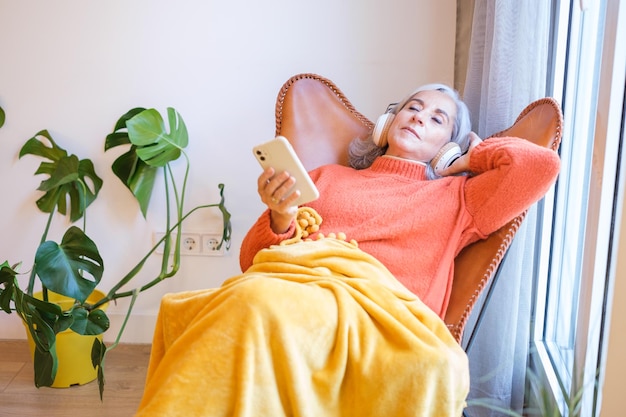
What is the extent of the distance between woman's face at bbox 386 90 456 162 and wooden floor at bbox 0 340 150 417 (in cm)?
114

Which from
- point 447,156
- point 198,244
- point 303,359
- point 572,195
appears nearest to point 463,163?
point 447,156

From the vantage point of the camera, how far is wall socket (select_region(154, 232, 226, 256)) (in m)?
2.52

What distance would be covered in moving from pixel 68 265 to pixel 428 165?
1024mm

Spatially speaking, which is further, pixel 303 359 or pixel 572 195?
pixel 572 195

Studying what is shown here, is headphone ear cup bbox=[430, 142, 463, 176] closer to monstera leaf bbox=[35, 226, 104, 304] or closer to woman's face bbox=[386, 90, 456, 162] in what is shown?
woman's face bbox=[386, 90, 456, 162]

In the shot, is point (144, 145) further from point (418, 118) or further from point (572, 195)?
point (572, 195)

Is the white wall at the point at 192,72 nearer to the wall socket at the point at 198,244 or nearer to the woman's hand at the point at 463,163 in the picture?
the wall socket at the point at 198,244

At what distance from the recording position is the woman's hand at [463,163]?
5.77 ft

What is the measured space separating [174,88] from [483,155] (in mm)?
1209

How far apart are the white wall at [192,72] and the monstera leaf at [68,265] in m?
0.61

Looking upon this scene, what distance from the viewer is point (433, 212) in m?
1.69

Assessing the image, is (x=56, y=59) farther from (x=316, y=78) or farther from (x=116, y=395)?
(x=116, y=395)

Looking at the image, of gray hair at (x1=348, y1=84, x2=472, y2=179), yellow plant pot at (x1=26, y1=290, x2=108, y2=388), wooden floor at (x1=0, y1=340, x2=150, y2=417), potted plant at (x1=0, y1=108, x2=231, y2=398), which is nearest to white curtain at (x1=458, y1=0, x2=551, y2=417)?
gray hair at (x1=348, y1=84, x2=472, y2=179)

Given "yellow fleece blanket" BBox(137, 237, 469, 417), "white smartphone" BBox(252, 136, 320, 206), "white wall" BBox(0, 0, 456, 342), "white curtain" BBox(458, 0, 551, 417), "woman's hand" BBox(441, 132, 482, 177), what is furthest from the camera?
"white wall" BBox(0, 0, 456, 342)
